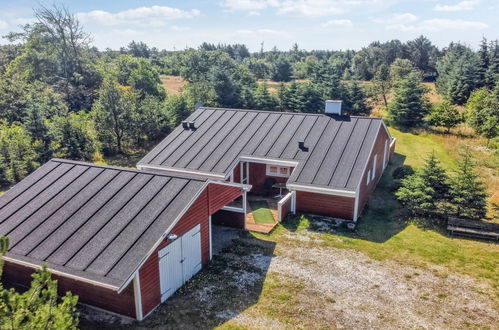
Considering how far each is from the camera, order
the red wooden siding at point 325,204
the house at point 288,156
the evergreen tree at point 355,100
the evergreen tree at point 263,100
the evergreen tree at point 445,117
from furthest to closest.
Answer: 1. the evergreen tree at point 263,100
2. the evergreen tree at point 355,100
3. the evergreen tree at point 445,117
4. the house at point 288,156
5. the red wooden siding at point 325,204

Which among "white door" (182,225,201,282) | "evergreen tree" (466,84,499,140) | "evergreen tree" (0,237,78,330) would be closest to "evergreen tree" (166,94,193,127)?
"white door" (182,225,201,282)

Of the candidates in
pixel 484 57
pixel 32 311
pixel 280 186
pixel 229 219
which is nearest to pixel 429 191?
pixel 280 186

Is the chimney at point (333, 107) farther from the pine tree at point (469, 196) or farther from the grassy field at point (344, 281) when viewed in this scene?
the pine tree at point (469, 196)

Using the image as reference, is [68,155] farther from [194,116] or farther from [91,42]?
[91,42]

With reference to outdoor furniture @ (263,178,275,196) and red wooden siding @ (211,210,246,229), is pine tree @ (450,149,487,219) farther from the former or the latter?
red wooden siding @ (211,210,246,229)

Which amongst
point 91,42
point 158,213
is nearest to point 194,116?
point 158,213

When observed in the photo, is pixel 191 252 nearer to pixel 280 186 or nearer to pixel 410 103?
pixel 280 186

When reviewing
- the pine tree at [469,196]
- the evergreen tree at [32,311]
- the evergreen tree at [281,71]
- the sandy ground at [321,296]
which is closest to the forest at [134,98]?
the pine tree at [469,196]
